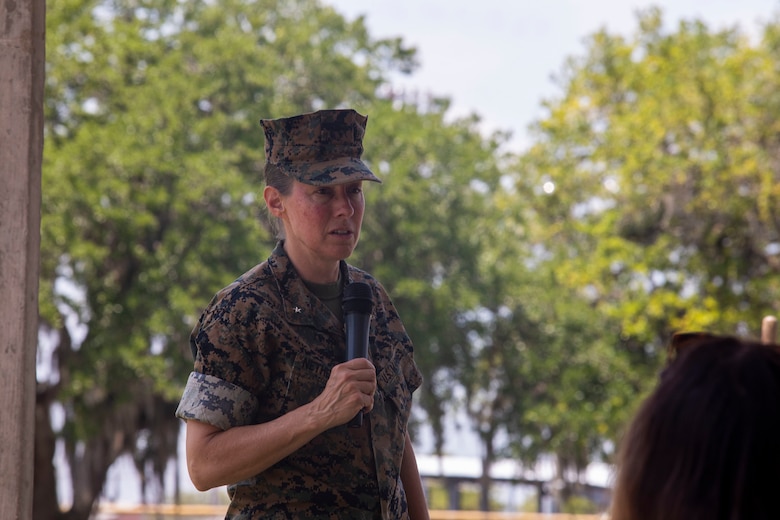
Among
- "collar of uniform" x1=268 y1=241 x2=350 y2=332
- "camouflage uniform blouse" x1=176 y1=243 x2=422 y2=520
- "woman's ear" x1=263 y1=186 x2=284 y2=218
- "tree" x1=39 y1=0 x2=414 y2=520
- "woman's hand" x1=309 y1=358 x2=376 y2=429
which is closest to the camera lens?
"woman's hand" x1=309 y1=358 x2=376 y2=429

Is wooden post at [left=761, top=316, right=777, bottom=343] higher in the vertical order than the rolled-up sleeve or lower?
higher

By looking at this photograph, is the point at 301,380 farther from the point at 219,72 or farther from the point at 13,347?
the point at 219,72

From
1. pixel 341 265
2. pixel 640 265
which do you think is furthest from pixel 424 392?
pixel 341 265

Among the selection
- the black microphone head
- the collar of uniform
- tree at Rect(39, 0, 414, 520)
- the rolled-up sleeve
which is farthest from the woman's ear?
tree at Rect(39, 0, 414, 520)

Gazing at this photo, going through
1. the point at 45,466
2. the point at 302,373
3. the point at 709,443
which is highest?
the point at 302,373

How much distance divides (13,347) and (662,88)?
1745 cm

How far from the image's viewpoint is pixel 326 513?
9.09 ft

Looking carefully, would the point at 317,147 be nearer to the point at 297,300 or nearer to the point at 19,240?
the point at 297,300

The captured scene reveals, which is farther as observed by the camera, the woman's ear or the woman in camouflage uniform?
the woman's ear

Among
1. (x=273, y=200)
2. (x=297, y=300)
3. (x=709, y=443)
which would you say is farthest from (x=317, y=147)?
(x=709, y=443)

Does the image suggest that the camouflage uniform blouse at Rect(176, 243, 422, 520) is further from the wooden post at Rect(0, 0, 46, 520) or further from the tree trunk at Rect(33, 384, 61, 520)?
the tree trunk at Rect(33, 384, 61, 520)

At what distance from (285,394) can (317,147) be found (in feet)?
1.98

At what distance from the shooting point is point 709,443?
4.78 ft

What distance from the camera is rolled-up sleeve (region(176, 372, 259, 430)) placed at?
2680mm
